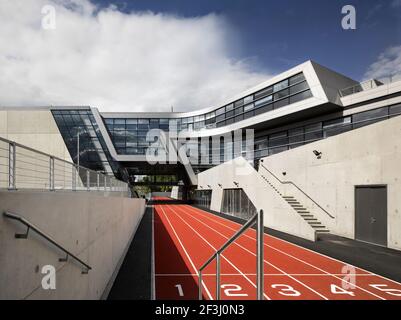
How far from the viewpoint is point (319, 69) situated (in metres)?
22.1

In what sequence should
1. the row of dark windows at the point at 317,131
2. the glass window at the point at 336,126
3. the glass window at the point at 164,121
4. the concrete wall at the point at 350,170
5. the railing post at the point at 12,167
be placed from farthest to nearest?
1. the glass window at the point at 164,121
2. the glass window at the point at 336,126
3. the row of dark windows at the point at 317,131
4. the concrete wall at the point at 350,170
5. the railing post at the point at 12,167

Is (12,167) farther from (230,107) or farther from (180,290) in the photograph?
(230,107)

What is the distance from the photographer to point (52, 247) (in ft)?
13.2

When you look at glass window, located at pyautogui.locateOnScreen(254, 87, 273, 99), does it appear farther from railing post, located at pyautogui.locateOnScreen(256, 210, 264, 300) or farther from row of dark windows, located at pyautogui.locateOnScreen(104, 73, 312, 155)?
railing post, located at pyautogui.locateOnScreen(256, 210, 264, 300)

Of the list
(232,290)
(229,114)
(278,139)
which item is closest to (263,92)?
(278,139)

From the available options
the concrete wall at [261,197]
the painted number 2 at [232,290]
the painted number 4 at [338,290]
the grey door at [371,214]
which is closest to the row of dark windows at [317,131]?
the concrete wall at [261,197]

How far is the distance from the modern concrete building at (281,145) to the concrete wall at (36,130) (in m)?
0.13

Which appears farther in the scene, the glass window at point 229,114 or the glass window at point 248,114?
the glass window at point 229,114

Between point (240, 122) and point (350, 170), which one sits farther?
point (240, 122)

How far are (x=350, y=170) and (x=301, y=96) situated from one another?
10.6 m

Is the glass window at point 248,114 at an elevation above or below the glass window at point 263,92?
below

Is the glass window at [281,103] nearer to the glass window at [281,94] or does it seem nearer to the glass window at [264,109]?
the glass window at [281,94]

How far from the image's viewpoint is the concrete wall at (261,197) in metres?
15.5
